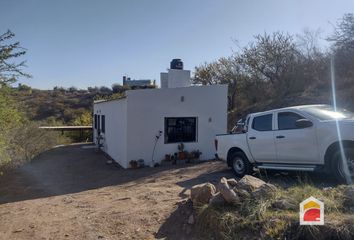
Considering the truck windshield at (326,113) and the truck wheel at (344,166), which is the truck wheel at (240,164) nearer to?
the truck windshield at (326,113)

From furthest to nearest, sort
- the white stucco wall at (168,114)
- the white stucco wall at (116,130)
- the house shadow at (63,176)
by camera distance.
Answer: the white stucco wall at (116,130), the white stucco wall at (168,114), the house shadow at (63,176)

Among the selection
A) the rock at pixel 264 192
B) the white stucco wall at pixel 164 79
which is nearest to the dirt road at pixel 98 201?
the rock at pixel 264 192

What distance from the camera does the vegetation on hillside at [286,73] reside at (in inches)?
725

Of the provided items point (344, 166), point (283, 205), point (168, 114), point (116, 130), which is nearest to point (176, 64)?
point (168, 114)

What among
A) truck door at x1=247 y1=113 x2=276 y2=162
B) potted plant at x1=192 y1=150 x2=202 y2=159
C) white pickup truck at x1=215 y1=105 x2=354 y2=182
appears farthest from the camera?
potted plant at x1=192 y1=150 x2=202 y2=159

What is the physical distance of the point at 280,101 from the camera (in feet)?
66.2

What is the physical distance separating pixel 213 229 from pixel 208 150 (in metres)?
10.0

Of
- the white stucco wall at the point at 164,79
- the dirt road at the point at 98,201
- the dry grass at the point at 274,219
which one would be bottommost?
the dirt road at the point at 98,201

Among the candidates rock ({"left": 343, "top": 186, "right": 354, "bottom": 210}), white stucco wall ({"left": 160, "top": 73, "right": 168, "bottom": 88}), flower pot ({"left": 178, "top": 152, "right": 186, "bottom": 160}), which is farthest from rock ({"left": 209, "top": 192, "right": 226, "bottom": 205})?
white stucco wall ({"left": 160, "top": 73, "right": 168, "bottom": 88})

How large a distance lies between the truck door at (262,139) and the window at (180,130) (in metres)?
5.44

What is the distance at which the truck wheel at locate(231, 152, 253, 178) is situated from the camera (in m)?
9.83

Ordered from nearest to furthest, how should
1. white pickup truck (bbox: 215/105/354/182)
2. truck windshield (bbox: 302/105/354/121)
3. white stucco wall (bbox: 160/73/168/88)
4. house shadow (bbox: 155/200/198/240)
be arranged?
house shadow (bbox: 155/200/198/240) → white pickup truck (bbox: 215/105/354/182) → truck windshield (bbox: 302/105/354/121) → white stucco wall (bbox: 160/73/168/88)

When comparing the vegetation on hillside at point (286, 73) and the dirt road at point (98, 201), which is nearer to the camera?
the dirt road at point (98, 201)

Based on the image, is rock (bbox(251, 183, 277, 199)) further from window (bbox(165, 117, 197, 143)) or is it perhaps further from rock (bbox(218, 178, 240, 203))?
window (bbox(165, 117, 197, 143))
